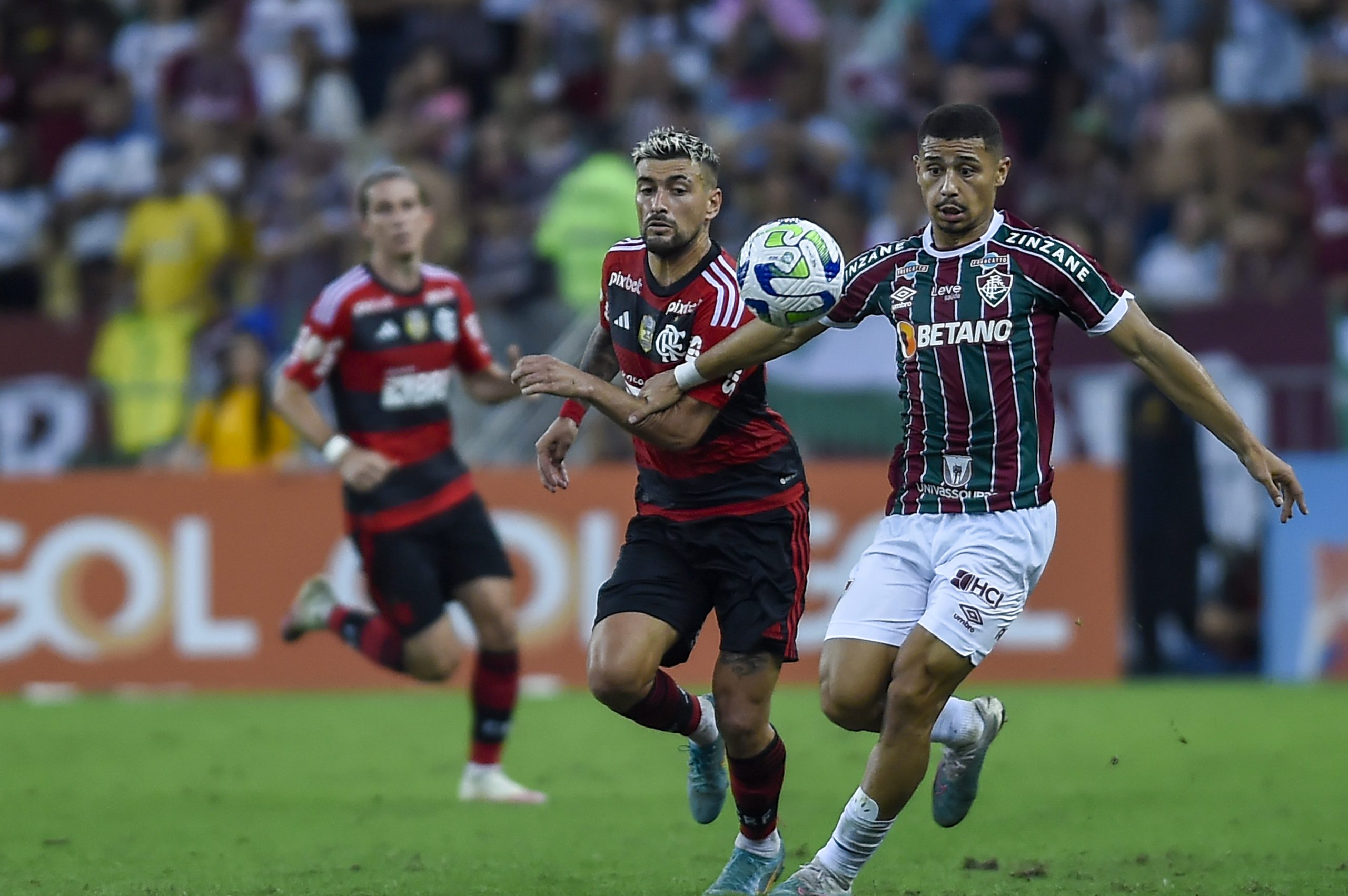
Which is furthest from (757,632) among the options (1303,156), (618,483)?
(1303,156)

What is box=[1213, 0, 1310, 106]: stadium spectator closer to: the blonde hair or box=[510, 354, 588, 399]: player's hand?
the blonde hair

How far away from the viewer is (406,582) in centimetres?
931

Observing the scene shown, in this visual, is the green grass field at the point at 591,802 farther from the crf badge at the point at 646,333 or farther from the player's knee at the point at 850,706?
the crf badge at the point at 646,333

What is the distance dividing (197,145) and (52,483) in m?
4.73

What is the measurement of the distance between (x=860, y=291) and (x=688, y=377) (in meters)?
0.63

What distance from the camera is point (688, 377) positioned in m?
6.54

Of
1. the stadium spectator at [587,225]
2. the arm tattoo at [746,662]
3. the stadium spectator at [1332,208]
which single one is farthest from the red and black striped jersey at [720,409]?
the stadium spectator at [1332,208]

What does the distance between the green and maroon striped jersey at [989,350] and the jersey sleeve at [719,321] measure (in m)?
0.56

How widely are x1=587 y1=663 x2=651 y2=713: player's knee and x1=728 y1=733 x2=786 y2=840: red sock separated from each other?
0.39m

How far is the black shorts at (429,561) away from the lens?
9.31 meters

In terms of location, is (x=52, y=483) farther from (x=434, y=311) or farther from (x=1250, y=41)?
(x=1250, y=41)

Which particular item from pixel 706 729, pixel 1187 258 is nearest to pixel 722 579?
pixel 706 729

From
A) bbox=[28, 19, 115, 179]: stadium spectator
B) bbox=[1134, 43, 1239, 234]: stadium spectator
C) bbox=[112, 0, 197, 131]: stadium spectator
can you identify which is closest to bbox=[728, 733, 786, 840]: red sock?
bbox=[1134, 43, 1239, 234]: stadium spectator

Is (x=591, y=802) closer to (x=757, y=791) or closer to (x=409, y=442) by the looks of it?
(x=409, y=442)
